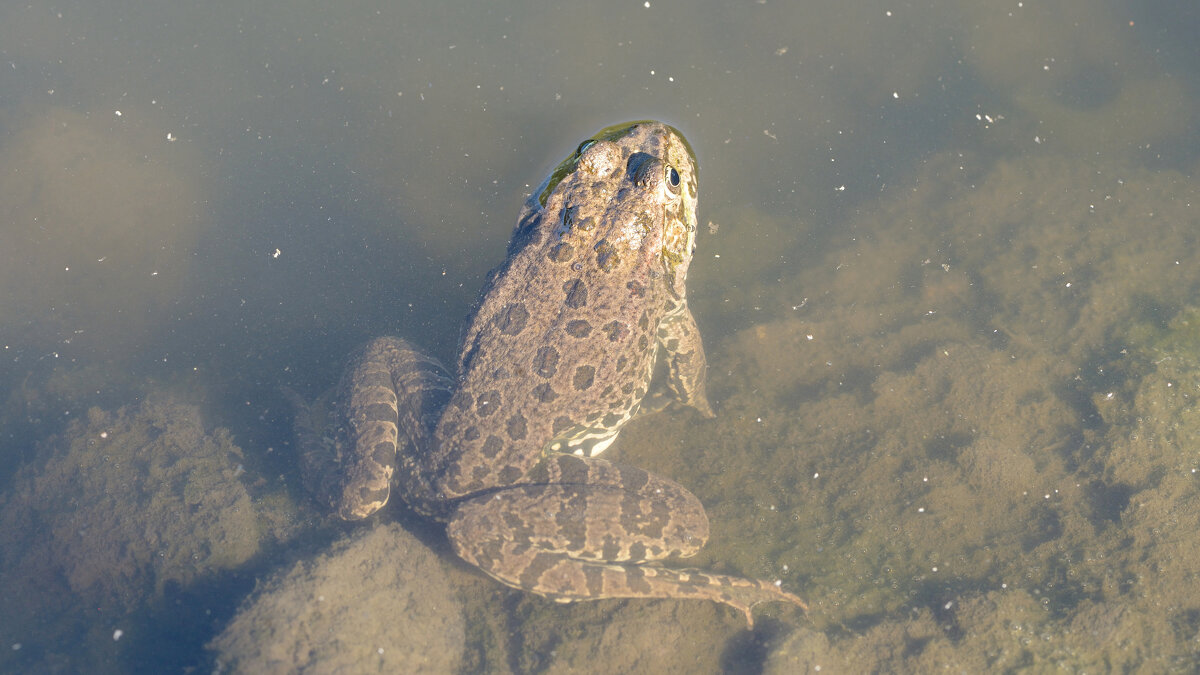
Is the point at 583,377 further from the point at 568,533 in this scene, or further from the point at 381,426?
the point at 381,426

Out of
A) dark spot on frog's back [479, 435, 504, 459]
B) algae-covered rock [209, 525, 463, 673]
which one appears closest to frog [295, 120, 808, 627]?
dark spot on frog's back [479, 435, 504, 459]

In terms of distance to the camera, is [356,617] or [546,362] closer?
[356,617]

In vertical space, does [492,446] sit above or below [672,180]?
below

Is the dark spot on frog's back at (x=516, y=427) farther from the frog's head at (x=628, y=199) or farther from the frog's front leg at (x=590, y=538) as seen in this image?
the frog's head at (x=628, y=199)

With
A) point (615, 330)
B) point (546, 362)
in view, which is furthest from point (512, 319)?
point (615, 330)

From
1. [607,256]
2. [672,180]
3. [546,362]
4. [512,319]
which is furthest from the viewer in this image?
[672,180]

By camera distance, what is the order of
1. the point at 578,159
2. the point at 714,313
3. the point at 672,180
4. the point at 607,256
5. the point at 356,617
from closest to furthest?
the point at 356,617 < the point at 607,256 < the point at 672,180 < the point at 578,159 < the point at 714,313
